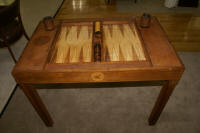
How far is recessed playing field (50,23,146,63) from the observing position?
1103 mm

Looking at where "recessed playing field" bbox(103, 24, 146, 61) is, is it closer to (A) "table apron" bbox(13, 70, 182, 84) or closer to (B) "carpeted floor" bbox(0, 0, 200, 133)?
(A) "table apron" bbox(13, 70, 182, 84)

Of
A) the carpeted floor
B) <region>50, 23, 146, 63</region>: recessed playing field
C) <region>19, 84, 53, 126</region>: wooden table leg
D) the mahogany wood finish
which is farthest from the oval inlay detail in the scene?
the mahogany wood finish

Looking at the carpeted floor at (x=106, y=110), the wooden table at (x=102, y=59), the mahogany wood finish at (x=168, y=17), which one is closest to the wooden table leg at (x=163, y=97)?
the wooden table at (x=102, y=59)

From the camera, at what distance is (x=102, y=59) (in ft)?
3.55

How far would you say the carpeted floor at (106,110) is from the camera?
146 cm

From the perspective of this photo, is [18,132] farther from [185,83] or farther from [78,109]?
[185,83]

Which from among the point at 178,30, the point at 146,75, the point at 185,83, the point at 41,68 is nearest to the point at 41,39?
the point at 41,68

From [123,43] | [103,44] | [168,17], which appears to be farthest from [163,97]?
[168,17]

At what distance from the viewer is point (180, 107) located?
1.61 metres

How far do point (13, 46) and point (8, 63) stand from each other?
41 centimetres

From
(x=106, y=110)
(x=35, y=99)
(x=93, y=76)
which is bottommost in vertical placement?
(x=106, y=110)

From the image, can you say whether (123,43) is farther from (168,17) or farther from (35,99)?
(168,17)

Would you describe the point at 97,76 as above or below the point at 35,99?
above

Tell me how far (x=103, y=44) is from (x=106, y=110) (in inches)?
29.9
